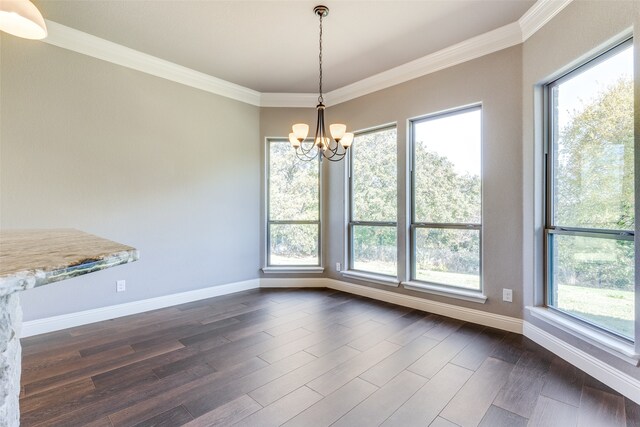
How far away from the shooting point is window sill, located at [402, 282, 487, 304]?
126 inches

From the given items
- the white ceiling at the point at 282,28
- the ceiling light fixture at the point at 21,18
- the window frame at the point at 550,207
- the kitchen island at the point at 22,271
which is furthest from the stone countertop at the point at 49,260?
the window frame at the point at 550,207

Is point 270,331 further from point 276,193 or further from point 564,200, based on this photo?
point 564,200

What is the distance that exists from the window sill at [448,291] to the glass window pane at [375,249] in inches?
12.9

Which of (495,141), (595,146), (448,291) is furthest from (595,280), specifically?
(495,141)

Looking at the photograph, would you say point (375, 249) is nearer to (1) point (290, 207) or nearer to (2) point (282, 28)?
(1) point (290, 207)

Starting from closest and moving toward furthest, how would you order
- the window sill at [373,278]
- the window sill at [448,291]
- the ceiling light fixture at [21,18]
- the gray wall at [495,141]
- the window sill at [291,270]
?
the ceiling light fixture at [21,18]
the gray wall at [495,141]
the window sill at [448,291]
the window sill at [373,278]
the window sill at [291,270]

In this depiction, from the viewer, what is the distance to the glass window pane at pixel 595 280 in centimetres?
213

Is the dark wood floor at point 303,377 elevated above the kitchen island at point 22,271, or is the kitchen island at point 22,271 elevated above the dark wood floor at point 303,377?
the kitchen island at point 22,271

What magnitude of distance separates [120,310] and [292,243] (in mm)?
2270

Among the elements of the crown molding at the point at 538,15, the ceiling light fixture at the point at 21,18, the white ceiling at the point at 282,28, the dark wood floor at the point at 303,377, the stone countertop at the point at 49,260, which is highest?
the white ceiling at the point at 282,28

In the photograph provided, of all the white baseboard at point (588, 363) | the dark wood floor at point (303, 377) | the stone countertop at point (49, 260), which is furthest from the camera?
the white baseboard at point (588, 363)

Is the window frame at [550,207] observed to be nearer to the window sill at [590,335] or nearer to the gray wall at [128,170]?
the window sill at [590,335]

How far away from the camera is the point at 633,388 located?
1.96 meters

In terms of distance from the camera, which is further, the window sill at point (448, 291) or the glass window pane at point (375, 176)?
the glass window pane at point (375, 176)
